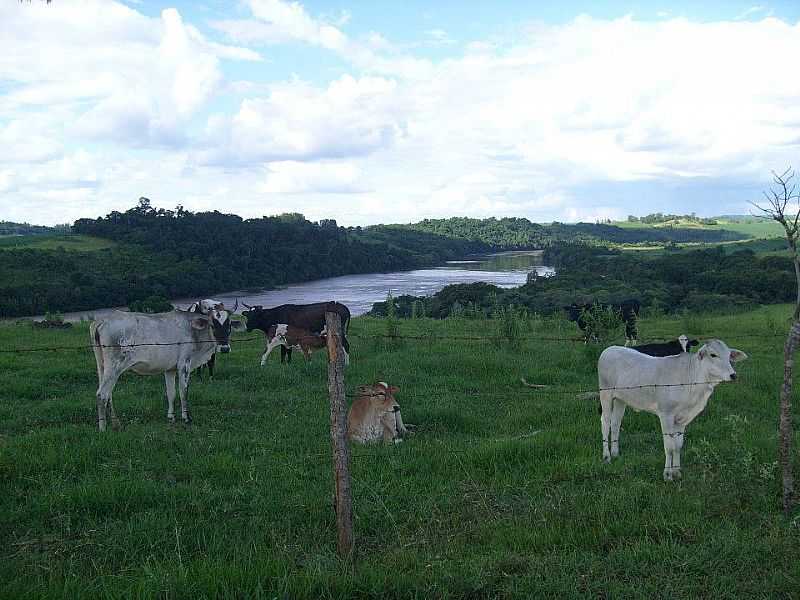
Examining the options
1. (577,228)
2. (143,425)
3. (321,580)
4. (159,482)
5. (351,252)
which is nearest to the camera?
(321,580)

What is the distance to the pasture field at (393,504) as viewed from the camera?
172 inches

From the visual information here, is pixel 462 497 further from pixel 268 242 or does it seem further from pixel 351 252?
pixel 351 252

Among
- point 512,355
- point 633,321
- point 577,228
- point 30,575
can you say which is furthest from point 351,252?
point 577,228

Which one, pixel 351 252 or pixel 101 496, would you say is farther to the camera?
pixel 351 252

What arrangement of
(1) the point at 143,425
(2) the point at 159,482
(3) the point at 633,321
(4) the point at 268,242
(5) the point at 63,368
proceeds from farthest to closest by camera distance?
1. (4) the point at 268,242
2. (3) the point at 633,321
3. (5) the point at 63,368
4. (1) the point at 143,425
5. (2) the point at 159,482

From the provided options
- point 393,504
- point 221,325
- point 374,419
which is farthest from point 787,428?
point 221,325

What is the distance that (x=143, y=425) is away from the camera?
355 inches

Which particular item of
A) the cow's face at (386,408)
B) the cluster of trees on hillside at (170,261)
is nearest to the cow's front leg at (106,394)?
the cow's face at (386,408)

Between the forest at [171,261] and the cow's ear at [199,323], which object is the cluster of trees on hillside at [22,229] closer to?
the forest at [171,261]

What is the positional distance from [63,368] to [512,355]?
921cm

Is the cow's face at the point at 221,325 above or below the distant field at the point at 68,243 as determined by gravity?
below

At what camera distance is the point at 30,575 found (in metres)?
4.45

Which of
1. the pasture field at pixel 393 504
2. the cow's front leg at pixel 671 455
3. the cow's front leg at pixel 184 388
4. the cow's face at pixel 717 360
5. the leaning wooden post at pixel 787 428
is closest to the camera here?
the pasture field at pixel 393 504

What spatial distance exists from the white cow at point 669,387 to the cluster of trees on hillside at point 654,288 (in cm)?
1683
